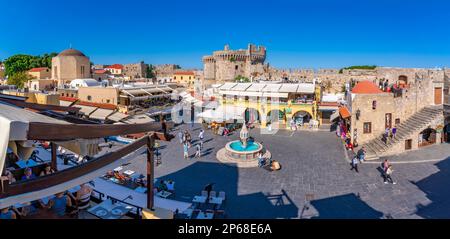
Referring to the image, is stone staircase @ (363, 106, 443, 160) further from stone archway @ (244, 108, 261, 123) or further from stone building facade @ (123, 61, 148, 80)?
stone building facade @ (123, 61, 148, 80)

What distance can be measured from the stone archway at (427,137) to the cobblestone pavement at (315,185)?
0.81 meters

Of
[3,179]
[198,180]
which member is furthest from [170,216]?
[198,180]

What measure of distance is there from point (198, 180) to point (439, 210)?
8865 mm

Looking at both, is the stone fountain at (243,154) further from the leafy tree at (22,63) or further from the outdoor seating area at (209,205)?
the leafy tree at (22,63)

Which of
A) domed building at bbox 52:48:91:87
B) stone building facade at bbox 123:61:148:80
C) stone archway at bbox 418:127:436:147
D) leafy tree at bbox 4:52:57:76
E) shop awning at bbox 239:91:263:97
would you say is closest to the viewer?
stone archway at bbox 418:127:436:147

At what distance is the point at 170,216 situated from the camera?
610cm

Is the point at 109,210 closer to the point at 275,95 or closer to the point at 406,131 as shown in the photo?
the point at 406,131

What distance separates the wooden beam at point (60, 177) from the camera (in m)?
3.19

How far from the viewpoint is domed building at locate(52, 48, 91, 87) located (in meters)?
51.7

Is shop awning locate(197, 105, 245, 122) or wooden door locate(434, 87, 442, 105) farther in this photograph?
shop awning locate(197, 105, 245, 122)


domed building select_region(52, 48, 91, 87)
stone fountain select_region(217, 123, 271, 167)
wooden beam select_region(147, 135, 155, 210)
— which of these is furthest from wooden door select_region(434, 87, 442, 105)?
domed building select_region(52, 48, 91, 87)

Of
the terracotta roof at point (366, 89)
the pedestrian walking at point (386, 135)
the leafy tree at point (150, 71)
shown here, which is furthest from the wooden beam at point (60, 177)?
the leafy tree at point (150, 71)

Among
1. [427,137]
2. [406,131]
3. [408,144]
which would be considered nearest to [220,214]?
[408,144]

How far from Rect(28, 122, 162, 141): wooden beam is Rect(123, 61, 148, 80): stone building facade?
70.6 meters
